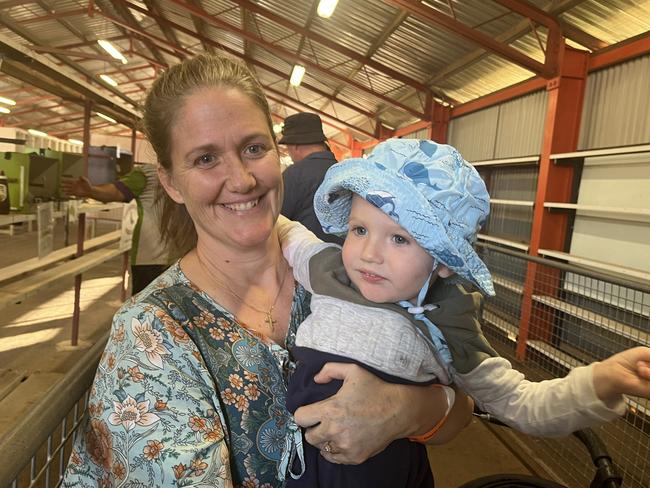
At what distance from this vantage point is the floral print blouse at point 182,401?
862mm

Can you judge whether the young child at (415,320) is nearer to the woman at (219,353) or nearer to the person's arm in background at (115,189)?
the woman at (219,353)

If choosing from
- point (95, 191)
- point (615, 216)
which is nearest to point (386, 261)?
point (95, 191)

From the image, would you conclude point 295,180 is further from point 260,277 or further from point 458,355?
point 458,355

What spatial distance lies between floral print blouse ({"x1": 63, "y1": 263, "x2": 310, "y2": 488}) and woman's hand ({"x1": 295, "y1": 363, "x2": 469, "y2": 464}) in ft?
0.41

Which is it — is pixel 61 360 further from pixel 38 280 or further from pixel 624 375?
pixel 624 375

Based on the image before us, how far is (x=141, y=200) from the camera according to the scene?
11.1 ft

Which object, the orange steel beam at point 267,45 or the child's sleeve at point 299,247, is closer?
the child's sleeve at point 299,247

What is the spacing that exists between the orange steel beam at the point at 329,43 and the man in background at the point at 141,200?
19.0 ft

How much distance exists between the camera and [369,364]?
1.05 meters

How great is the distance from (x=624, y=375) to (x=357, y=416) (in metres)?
0.57

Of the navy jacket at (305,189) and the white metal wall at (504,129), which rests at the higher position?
the white metal wall at (504,129)

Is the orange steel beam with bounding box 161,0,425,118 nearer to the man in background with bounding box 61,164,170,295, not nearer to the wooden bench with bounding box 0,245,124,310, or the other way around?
the wooden bench with bounding box 0,245,124,310

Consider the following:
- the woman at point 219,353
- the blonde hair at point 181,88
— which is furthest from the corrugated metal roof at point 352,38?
the woman at point 219,353

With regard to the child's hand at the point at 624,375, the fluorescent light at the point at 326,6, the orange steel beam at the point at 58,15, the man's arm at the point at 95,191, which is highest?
the orange steel beam at the point at 58,15
